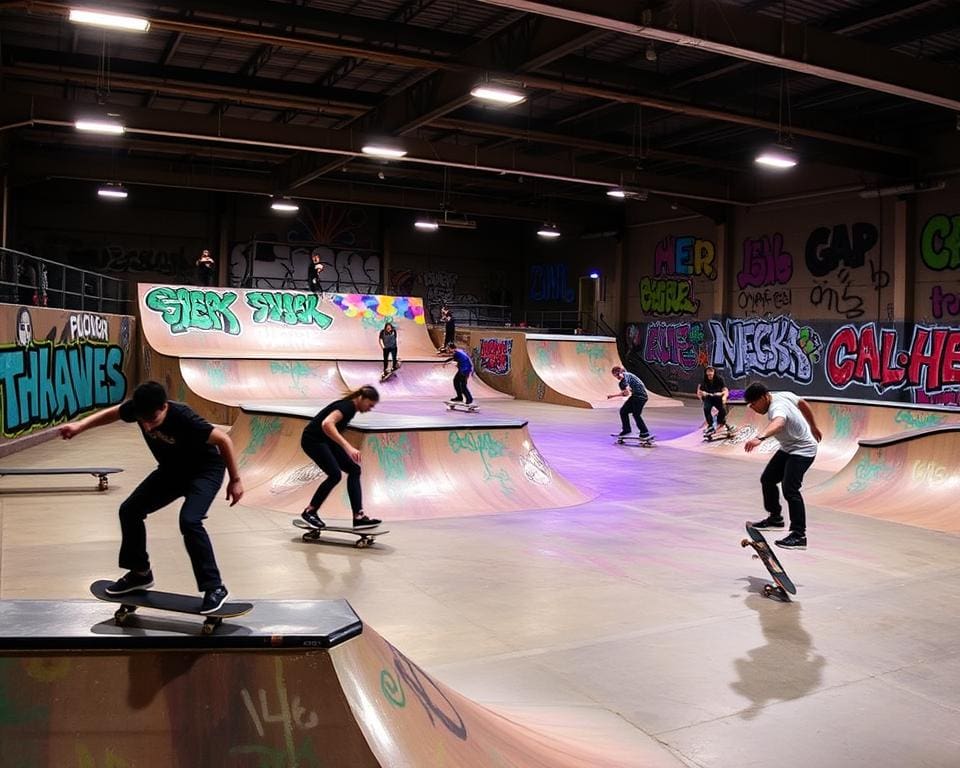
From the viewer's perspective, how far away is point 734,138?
22.9m

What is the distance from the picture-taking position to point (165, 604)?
3.40m

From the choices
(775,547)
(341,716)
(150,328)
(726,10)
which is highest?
(726,10)

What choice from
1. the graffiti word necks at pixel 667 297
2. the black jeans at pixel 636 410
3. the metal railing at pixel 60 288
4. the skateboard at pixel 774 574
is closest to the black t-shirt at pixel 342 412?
the skateboard at pixel 774 574

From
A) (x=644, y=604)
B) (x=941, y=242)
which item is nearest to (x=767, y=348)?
(x=941, y=242)

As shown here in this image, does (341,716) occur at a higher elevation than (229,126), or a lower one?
lower

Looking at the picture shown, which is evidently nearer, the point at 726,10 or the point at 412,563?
the point at 412,563

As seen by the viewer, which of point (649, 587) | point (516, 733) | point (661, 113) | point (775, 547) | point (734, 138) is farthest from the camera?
point (734, 138)

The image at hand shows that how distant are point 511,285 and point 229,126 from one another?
62.9 ft

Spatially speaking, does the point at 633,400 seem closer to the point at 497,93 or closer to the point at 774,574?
the point at 497,93

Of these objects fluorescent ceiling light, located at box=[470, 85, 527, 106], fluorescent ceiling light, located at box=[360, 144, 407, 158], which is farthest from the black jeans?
fluorescent ceiling light, located at box=[360, 144, 407, 158]

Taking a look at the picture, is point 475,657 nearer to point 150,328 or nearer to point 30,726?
point 30,726

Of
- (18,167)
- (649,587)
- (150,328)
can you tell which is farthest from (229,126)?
(649,587)

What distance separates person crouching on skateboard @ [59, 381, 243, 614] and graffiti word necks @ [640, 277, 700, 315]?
24.6m

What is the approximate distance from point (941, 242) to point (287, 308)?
54.1 feet
